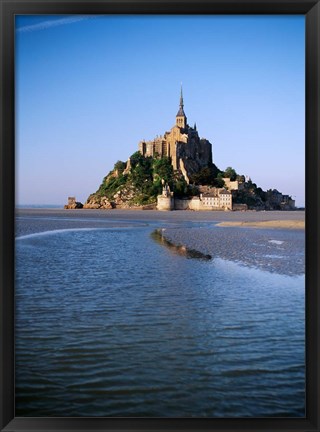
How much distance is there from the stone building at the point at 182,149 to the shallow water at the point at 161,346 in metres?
14.3

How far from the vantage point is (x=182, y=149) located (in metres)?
20.4

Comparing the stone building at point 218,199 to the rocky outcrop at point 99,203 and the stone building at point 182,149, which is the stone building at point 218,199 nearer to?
the stone building at point 182,149

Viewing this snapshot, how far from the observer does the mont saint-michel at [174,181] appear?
1802 cm

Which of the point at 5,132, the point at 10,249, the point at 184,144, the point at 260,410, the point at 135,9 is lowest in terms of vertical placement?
the point at 260,410

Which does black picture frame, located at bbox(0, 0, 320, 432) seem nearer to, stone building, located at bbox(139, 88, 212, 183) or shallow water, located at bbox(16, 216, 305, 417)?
shallow water, located at bbox(16, 216, 305, 417)

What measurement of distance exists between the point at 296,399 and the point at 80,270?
317 cm

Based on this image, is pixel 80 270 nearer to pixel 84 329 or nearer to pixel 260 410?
pixel 84 329

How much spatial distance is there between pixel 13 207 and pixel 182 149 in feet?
62.8

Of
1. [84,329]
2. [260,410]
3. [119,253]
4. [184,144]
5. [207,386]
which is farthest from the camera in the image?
[184,144]

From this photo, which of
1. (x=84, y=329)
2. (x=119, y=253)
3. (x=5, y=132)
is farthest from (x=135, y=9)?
(x=119, y=253)

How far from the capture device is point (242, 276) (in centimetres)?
405

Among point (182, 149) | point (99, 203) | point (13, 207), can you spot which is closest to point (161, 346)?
point (13, 207)

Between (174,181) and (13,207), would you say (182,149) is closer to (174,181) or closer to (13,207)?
(174,181)

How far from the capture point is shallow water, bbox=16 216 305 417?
5.58ft
